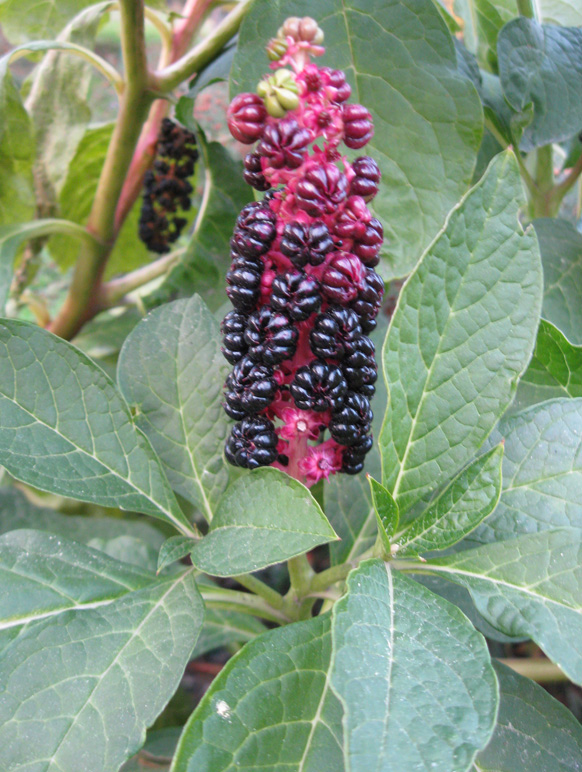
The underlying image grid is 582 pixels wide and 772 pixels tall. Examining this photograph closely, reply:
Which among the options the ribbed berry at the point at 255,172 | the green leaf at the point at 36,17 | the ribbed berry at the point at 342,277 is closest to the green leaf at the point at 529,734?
the ribbed berry at the point at 342,277

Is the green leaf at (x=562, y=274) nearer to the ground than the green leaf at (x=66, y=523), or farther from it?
farther from it

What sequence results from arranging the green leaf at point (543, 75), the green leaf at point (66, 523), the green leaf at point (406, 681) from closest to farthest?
the green leaf at point (406, 681), the green leaf at point (543, 75), the green leaf at point (66, 523)

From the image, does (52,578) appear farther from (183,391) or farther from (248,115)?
(248,115)

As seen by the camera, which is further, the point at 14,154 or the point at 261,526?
the point at 14,154

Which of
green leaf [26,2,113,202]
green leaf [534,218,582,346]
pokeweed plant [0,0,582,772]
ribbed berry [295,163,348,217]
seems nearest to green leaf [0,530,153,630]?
pokeweed plant [0,0,582,772]

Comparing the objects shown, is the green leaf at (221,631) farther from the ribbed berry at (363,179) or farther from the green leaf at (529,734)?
the ribbed berry at (363,179)

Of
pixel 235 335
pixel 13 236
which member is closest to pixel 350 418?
pixel 235 335
